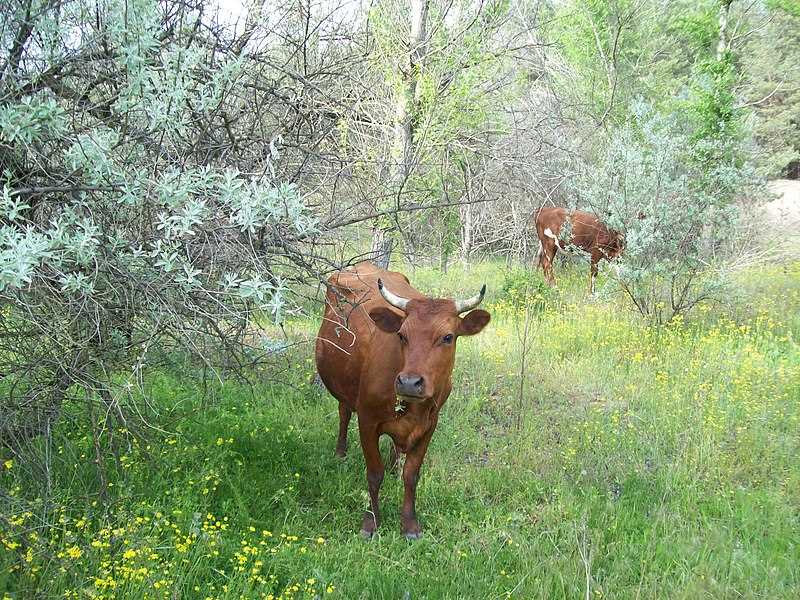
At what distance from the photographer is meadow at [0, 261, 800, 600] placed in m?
3.63

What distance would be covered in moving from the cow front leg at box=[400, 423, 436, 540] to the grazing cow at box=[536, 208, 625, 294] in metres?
7.48

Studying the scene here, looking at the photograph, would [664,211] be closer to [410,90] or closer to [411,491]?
[410,90]

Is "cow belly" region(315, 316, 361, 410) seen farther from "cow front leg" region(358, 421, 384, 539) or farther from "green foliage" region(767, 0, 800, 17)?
"green foliage" region(767, 0, 800, 17)

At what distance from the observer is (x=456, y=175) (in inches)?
359

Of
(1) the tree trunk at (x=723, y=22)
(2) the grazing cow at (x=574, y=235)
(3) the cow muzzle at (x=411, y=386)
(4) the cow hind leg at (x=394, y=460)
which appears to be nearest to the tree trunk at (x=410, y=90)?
(4) the cow hind leg at (x=394, y=460)

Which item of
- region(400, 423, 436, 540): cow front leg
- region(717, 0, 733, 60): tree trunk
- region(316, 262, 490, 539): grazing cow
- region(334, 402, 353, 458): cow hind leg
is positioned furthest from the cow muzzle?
region(717, 0, 733, 60): tree trunk

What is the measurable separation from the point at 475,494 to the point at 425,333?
150 cm

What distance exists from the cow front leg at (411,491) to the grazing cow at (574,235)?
7.48 meters

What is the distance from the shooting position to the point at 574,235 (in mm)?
12102

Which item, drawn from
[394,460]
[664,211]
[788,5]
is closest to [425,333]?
[394,460]

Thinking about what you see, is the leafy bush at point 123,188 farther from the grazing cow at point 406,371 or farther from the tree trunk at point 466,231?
the tree trunk at point 466,231

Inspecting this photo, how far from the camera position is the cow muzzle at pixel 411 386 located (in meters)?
4.04

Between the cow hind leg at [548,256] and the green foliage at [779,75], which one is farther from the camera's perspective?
the green foliage at [779,75]

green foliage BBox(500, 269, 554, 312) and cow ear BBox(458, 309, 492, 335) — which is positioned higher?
cow ear BBox(458, 309, 492, 335)
